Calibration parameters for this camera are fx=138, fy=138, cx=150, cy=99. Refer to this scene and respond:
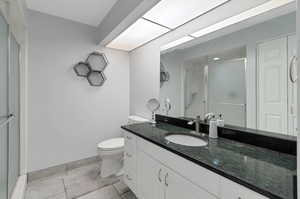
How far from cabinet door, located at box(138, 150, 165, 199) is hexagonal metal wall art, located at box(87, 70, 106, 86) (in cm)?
150

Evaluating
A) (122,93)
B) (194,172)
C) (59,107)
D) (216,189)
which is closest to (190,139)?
(194,172)

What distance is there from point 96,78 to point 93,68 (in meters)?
0.17

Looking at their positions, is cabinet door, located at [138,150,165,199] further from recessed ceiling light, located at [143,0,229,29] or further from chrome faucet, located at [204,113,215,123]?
recessed ceiling light, located at [143,0,229,29]

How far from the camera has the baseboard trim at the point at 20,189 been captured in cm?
145

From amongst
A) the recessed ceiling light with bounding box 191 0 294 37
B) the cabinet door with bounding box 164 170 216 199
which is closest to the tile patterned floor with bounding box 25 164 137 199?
the cabinet door with bounding box 164 170 216 199

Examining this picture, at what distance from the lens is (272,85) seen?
3.51 feet

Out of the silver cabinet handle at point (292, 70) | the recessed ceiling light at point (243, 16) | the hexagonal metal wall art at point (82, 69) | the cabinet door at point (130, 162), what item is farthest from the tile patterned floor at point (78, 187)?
the recessed ceiling light at point (243, 16)

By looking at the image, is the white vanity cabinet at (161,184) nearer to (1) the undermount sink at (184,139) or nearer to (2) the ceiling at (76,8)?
(1) the undermount sink at (184,139)

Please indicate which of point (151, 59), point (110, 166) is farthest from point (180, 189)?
point (151, 59)

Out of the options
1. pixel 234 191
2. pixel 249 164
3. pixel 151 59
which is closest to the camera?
pixel 234 191

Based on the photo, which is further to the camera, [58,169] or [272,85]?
[58,169]

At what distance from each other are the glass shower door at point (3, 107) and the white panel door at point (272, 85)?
2.17 metres

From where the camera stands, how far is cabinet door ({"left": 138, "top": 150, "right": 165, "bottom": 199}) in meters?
1.14

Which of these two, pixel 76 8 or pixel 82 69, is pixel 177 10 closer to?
pixel 76 8
